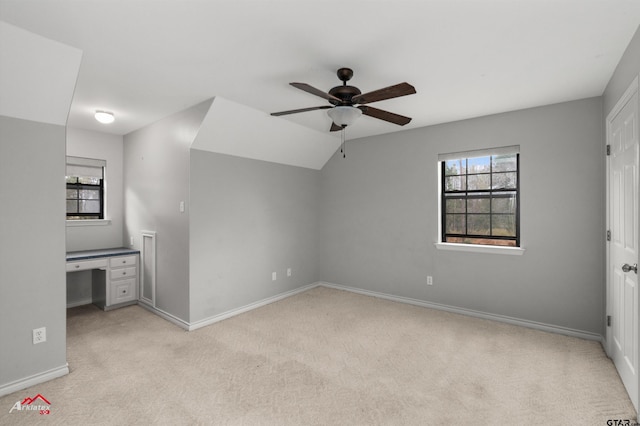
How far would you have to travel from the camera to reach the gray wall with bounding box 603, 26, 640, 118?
2.02m

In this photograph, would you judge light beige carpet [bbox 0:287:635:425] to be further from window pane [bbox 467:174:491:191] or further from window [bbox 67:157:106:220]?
→ window pane [bbox 467:174:491:191]

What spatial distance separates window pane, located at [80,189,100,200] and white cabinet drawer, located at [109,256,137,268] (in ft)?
3.74

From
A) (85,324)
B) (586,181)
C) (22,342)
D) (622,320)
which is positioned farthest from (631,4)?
(85,324)

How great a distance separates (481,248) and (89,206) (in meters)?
5.40

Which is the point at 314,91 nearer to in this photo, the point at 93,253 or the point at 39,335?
the point at 39,335

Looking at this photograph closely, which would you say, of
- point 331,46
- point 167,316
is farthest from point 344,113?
point 167,316

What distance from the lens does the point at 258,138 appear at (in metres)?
3.92

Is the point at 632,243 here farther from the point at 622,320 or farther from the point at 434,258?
the point at 434,258

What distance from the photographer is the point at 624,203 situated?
236cm

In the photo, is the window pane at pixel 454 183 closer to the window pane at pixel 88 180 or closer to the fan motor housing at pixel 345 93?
the fan motor housing at pixel 345 93

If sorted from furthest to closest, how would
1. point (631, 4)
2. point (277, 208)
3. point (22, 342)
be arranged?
point (277, 208) → point (22, 342) → point (631, 4)

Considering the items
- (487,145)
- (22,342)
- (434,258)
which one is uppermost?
(487,145)

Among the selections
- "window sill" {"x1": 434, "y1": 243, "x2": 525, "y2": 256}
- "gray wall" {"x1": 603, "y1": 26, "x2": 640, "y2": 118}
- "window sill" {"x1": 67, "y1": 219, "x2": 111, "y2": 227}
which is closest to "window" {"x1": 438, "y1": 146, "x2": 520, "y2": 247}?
"window sill" {"x1": 434, "y1": 243, "x2": 525, "y2": 256}

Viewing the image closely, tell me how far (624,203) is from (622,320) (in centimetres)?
92
